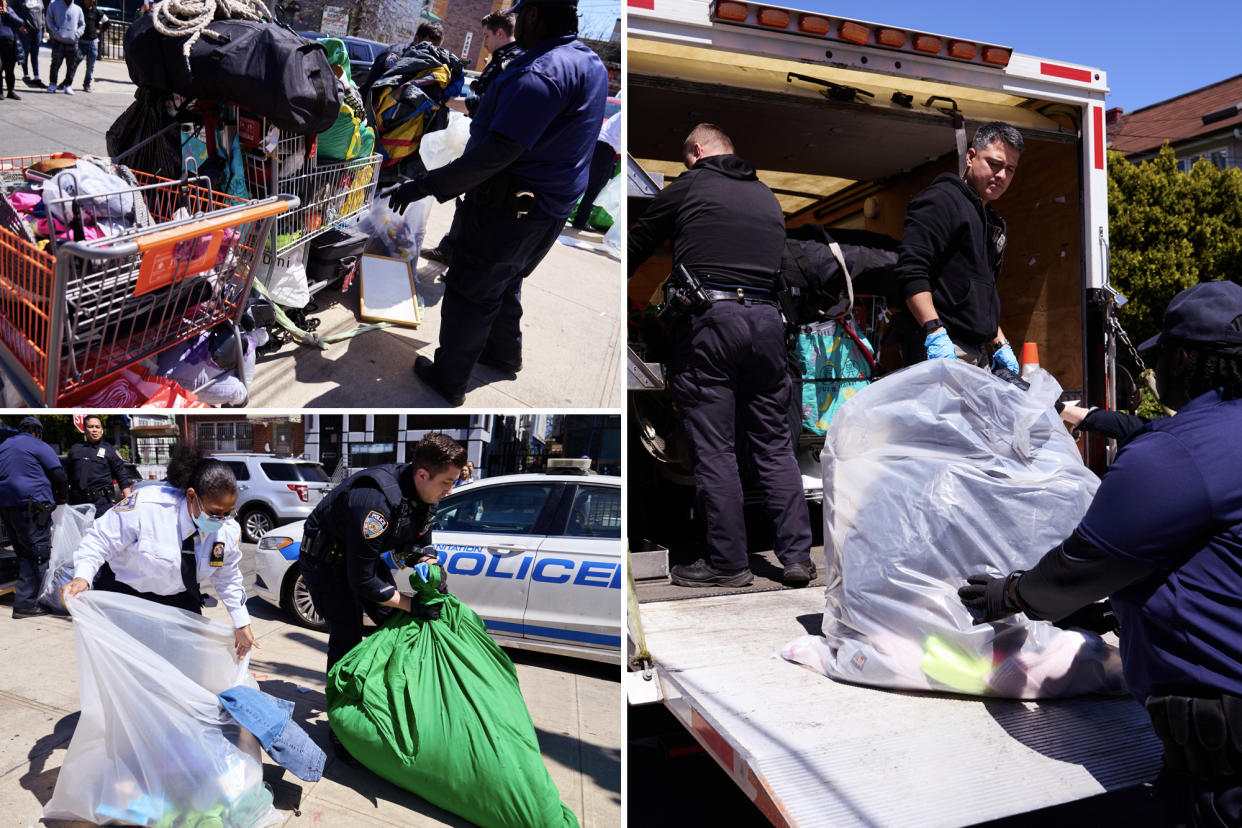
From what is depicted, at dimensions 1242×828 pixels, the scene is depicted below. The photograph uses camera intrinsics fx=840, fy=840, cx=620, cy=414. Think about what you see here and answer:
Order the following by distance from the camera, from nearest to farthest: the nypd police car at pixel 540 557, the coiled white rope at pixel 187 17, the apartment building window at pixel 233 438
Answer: the coiled white rope at pixel 187 17 → the nypd police car at pixel 540 557 → the apartment building window at pixel 233 438

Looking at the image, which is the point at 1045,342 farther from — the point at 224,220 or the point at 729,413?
the point at 224,220

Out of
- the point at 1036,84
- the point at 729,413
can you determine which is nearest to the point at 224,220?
the point at 729,413

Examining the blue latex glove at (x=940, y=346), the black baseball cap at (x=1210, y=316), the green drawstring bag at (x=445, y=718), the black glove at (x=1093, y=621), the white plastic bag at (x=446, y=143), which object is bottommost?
the green drawstring bag at (x=445, y=718)

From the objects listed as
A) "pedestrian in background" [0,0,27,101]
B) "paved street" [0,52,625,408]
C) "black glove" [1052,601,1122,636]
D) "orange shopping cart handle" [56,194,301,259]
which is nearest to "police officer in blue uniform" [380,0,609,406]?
"paved street" [0,52,625,408]

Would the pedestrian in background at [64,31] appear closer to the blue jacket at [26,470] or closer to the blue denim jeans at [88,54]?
the blue denim jeans at [88,54]

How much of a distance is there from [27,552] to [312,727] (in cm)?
296

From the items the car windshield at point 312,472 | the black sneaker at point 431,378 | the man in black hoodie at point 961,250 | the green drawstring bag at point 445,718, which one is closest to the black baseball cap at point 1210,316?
the man in black hoodie at point 961,250

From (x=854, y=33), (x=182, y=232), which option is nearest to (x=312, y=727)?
(x=182, y=232)

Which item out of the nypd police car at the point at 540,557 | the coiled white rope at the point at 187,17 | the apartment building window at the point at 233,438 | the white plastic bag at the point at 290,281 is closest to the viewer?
the coiled white rope at the point at 187,17

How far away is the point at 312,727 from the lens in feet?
11.7

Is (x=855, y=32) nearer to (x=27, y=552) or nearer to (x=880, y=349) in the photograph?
(x=880, y=349)

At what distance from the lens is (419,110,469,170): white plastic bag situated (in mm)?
6049

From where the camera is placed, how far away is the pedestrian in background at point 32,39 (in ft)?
31.9

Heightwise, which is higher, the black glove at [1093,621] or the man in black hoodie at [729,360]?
the man in black hoodie at [729,360]
